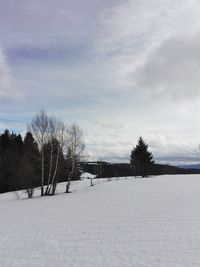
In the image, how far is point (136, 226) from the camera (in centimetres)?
1400

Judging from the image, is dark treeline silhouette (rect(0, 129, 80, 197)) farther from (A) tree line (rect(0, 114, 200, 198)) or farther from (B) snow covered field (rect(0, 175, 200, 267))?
(B) snow covered field (rect(0, 175, 200, 267))

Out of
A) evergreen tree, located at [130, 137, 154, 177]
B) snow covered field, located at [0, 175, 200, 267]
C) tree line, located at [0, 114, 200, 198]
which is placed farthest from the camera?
evergreen tree, located at [130, 137, 154, 177]

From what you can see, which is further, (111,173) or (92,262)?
(111,173)

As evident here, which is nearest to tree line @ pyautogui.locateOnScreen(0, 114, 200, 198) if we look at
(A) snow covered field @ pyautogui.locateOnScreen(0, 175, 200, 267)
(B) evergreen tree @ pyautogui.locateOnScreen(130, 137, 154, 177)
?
(B) evergreen tree @ pyautogui.locateOnScreen(130, 137, 154, 177)

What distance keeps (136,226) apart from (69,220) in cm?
429

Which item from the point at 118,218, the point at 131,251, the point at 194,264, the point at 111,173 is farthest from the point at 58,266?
the point at 111,173

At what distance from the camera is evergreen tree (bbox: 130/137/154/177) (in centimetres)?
7088

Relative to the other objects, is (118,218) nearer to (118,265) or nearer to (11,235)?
(11,235)

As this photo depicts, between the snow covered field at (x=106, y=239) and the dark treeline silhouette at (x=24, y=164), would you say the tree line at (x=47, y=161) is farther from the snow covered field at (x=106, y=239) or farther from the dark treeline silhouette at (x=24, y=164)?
the snow covered field at (x=106, y=239)

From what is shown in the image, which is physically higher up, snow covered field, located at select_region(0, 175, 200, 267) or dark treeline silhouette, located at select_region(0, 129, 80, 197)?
dark treeline silhouette, located at select_region(0, 129, 80, 197)

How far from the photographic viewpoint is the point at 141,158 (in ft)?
232

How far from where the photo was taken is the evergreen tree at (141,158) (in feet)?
233

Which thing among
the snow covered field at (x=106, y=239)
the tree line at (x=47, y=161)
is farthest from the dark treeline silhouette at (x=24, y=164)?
the snow covered field at (x=106, y=239)

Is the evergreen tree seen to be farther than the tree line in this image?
Yes
